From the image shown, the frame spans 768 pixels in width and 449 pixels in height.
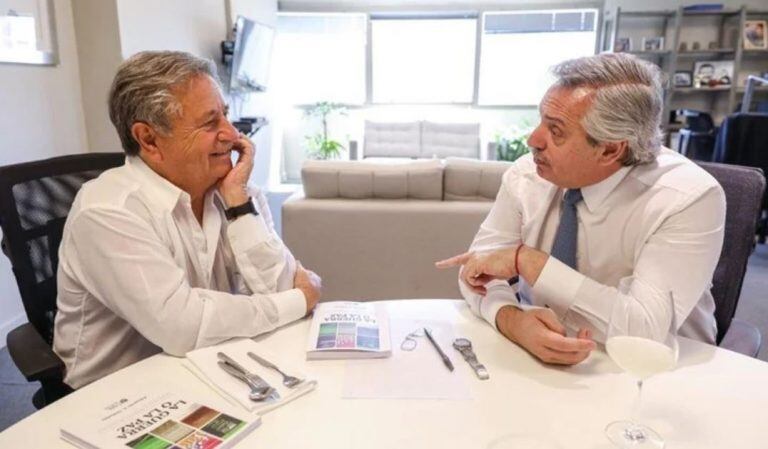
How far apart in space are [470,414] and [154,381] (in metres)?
0.54

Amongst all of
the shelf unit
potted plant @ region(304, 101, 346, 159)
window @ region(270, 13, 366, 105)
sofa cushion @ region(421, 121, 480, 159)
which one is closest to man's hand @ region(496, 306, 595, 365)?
sofa cushion @ region(421, 121, 480, 159)

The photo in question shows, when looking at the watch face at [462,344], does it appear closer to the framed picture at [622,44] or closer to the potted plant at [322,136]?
the potted plant at [322,136]

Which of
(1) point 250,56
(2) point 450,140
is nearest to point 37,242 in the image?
(1) point 250,56

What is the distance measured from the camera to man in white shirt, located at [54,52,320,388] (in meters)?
1.01

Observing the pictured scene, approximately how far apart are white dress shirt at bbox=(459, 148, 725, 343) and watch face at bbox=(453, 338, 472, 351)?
11cm

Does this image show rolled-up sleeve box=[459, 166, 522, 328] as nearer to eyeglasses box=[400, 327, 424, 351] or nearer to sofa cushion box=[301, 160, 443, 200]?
eyeglasses box=[400, 327, 424, 351]

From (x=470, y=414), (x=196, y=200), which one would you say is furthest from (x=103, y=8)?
(x=470, y=414)

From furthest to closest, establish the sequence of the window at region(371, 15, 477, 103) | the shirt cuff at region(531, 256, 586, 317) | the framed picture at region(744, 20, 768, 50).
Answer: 1. the window at region(371, 15, 477, 103)
2. the framed picture at region(744, 20, 768, 50)
3. the shirt cuff at region(531, 256, 586, 317)

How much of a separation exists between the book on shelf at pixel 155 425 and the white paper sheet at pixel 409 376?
0.63ft

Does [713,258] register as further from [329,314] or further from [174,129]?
[174,129]

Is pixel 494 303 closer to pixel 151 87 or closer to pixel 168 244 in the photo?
pixel 168 244

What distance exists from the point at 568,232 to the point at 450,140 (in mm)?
4954

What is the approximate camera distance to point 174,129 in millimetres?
1149

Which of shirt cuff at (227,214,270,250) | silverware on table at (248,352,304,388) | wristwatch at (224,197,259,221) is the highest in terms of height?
wristwatch at (224,197,259,221)
